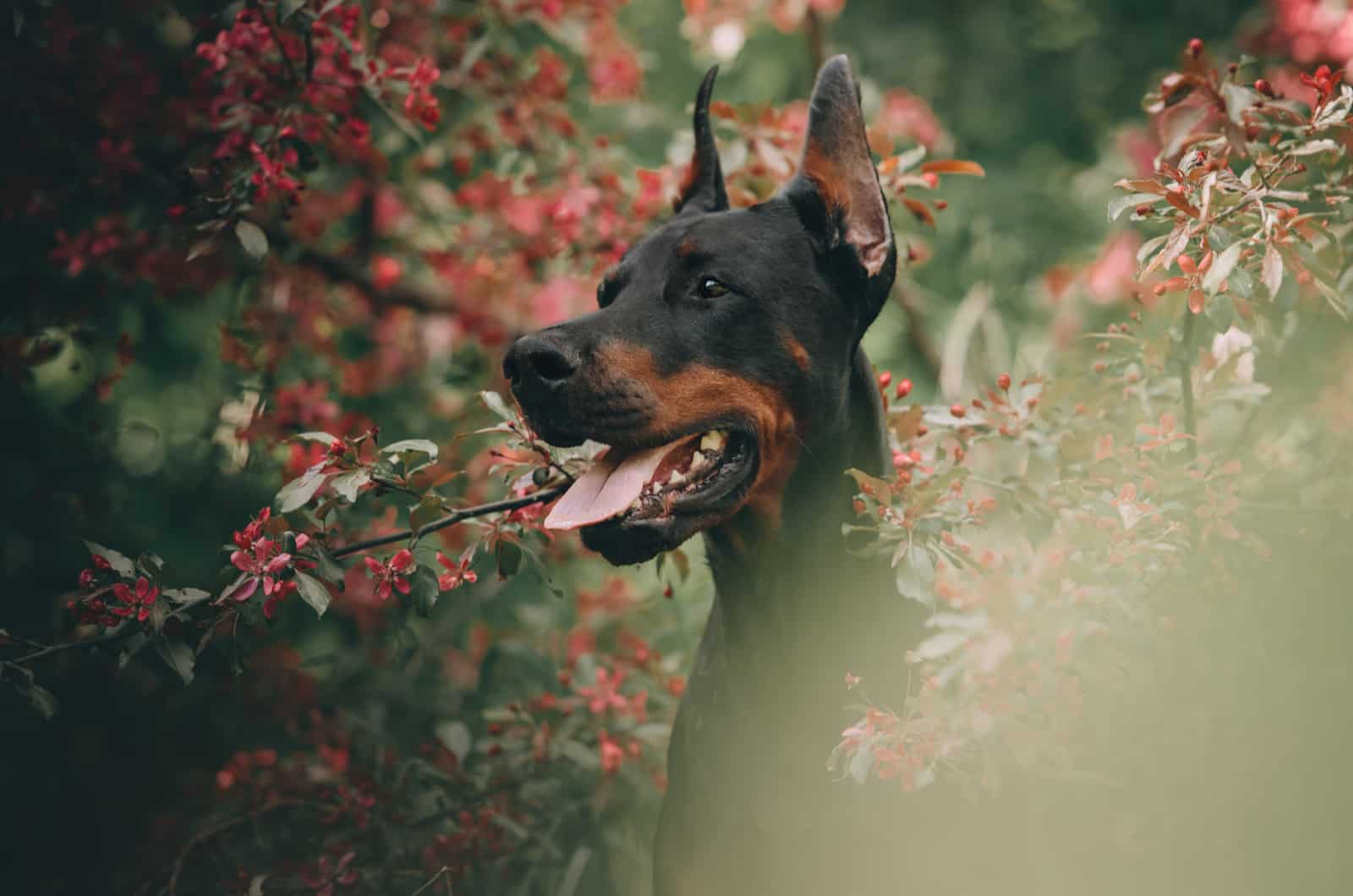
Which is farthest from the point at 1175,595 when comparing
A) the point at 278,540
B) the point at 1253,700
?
the point at 278,540

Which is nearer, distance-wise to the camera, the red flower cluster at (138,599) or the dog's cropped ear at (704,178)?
the red flower cluster at (138,599)

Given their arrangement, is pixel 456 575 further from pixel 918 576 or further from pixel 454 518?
pixel 918 576

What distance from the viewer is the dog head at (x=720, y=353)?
194 cm

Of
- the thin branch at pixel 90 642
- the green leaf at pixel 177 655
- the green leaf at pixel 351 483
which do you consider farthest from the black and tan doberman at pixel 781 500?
the thin branch at pixel 90 642

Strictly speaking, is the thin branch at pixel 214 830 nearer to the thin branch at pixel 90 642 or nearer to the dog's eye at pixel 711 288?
the thin branch at pixel 90 642

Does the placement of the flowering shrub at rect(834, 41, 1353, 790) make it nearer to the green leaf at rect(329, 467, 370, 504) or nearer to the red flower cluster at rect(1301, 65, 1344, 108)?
the red flower cluster at rect(1301, 65, 1344, 108)

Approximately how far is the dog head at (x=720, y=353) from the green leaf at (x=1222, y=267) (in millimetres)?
568

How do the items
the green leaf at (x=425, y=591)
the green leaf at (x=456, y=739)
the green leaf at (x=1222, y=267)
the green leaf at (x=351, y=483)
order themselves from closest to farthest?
1. the green leaf at (x=1222, y=267)
2. the green leaf at (x=351, y=483)
3. the green leaf at (x=425, y=591)
4. the green leaf at (x=456, y=739)

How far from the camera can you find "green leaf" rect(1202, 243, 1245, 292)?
183 cm

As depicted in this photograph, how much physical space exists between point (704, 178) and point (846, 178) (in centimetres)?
47

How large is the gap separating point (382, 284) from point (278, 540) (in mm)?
2194

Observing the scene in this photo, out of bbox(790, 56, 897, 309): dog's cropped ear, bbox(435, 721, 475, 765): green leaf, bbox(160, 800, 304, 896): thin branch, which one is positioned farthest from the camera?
bbox(435, 721, 475, 765): green leaf

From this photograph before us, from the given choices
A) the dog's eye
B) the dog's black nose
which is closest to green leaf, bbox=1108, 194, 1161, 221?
the dog's eye

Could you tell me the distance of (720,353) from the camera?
82.0 inches
